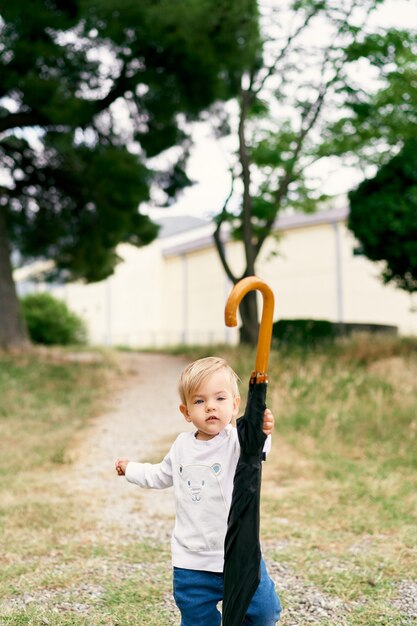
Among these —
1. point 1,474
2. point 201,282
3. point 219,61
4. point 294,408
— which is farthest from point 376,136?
point 201,282

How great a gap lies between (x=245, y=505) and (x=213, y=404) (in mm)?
358

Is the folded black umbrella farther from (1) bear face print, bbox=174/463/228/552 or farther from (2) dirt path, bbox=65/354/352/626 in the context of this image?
(2) dirt path, bbox=65/354/352/626

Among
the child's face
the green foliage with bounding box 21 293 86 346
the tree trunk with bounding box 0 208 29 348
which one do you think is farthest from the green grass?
the green foliage with bounding box 21 293 86 346

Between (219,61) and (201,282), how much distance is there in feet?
45.4

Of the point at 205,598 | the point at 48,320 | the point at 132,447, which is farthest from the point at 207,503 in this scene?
the point at 48,320

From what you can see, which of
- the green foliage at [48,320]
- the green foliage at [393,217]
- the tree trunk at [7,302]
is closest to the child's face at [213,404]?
the green foliage at [393,217]

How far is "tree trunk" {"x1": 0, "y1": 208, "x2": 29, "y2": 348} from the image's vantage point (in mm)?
13305

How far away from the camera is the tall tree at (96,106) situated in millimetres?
10883

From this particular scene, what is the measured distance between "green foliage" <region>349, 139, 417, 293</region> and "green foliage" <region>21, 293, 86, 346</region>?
13787mm

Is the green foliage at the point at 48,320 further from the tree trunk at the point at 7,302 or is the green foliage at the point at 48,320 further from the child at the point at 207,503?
the child at the point at 207,503

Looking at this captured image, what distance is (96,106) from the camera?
11750 millimetres

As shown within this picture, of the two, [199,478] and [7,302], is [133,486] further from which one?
[7,302]

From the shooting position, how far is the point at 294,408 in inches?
320

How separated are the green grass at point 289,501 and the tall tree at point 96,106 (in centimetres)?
391
